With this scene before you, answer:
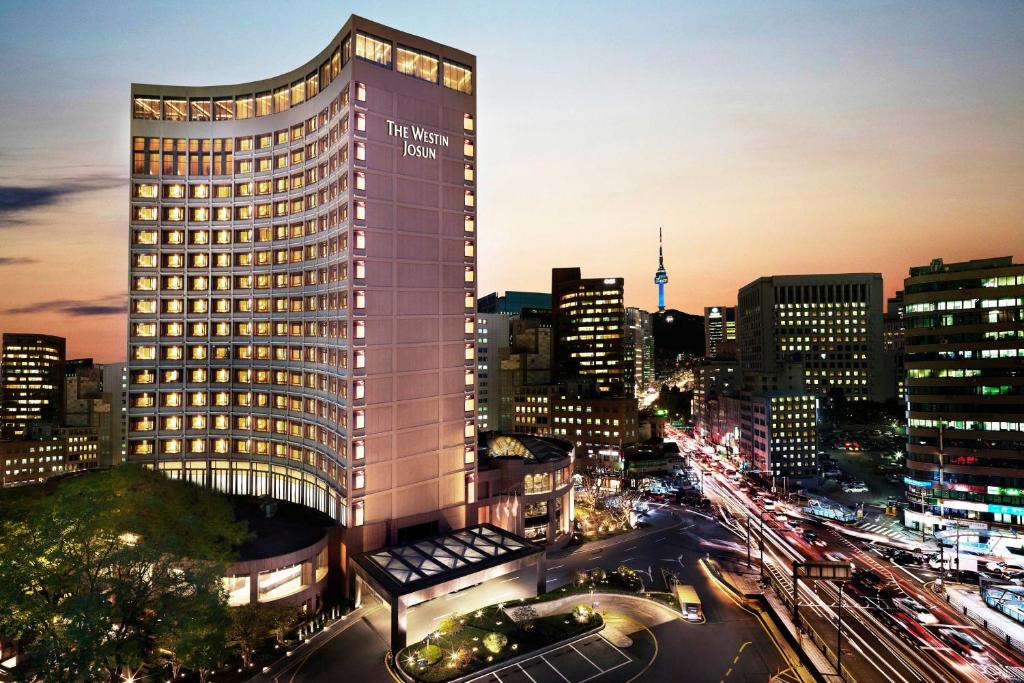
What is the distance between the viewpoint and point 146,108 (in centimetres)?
8319

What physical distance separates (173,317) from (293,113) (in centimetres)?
3532

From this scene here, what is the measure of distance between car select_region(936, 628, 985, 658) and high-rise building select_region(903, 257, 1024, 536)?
41.2 m

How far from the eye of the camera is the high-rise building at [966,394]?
88812 mm

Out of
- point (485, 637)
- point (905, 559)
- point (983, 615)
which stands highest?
point (485, 637)

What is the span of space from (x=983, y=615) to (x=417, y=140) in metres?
84.4

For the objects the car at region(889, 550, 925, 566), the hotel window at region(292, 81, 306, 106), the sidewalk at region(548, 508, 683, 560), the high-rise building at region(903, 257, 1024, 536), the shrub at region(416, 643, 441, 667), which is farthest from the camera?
the high-rise building at region(903, 257, 1024, 536)

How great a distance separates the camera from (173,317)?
83.5 m

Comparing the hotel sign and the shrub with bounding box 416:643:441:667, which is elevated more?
the hotel sign

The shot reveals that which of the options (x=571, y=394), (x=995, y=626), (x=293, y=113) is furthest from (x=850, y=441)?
(x=293, y=113)

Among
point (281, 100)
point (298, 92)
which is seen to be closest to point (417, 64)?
point (298, 92)

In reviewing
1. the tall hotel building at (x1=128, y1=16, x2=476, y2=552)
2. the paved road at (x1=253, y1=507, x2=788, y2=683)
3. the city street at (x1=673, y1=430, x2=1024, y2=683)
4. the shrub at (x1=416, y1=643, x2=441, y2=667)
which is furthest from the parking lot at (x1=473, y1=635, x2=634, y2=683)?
the tall hotel building at (x1=128, y1=16, x2=476, y2=552)

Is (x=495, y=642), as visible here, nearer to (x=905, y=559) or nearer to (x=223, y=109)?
(x=905, y=559)

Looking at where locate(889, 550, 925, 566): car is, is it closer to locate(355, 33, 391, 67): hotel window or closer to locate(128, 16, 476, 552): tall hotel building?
locate(128, 16, 476, 552): tall hotel building

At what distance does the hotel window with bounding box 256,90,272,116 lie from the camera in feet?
269
